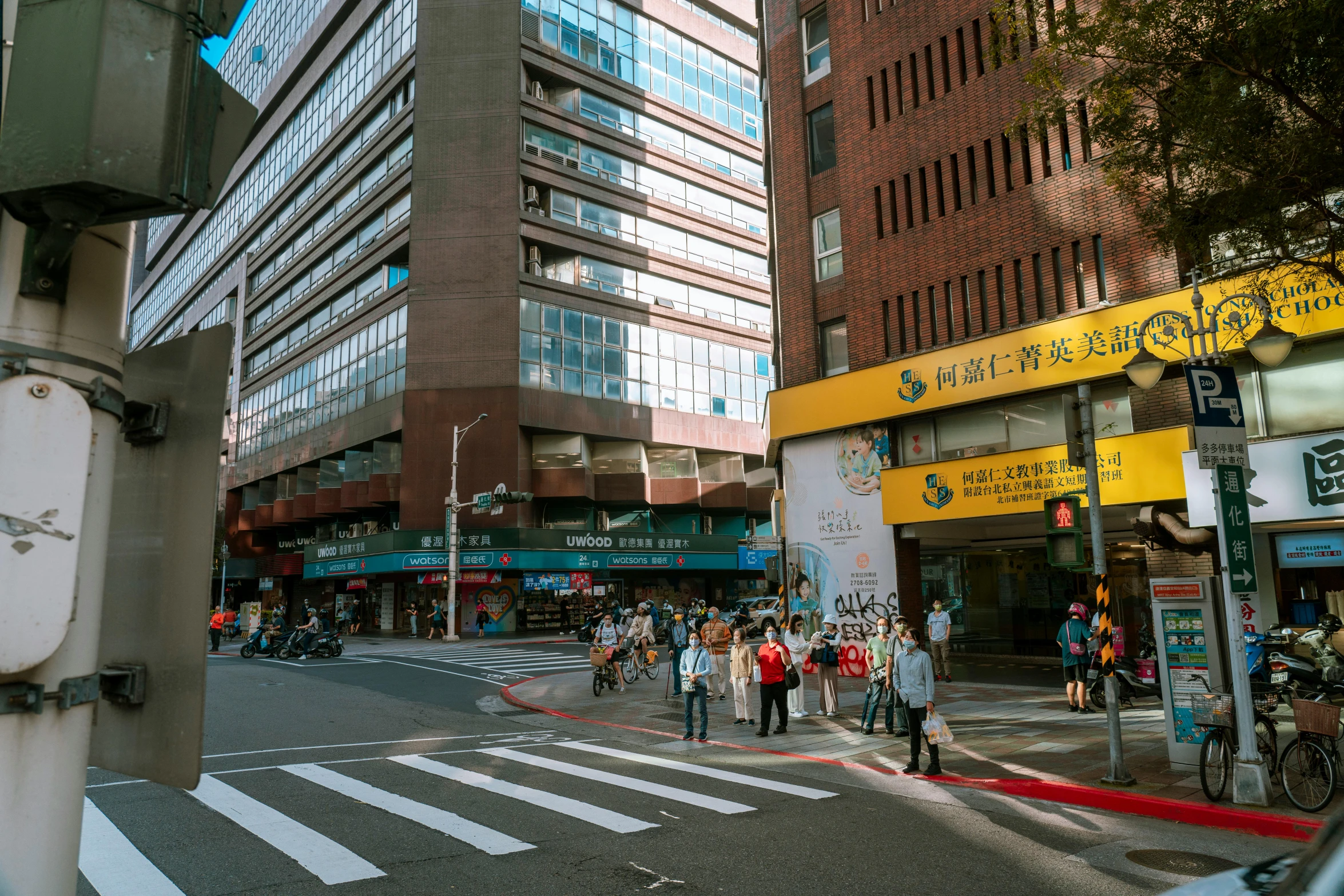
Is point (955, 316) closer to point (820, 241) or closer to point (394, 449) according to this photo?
point (820, 241)

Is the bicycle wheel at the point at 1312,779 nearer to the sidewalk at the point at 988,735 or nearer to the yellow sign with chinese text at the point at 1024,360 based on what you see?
the sidewalk at the point at 988,735

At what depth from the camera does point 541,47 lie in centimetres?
4931

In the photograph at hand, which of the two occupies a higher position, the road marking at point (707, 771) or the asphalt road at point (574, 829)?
the asphalt road at point (574, 829)

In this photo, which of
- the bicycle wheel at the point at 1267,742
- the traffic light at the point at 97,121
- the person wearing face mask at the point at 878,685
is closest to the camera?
the traffic light at the point at 97,121

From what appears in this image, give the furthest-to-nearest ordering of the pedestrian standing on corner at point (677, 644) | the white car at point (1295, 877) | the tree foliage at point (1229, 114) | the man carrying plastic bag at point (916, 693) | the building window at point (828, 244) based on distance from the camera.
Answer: the building window at point (828, 244)
the pedestrian standing on corner at point (677, 644)
the man carrying plastic bag at point (916, 693)
the tree foliage at point (1229, 114)
the white car at point (1295, 877)

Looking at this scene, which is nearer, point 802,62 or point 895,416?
point 895,416

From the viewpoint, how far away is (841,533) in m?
24.4

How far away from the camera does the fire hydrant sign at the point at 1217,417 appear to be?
10.1m

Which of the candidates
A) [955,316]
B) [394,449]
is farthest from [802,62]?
[394,449]

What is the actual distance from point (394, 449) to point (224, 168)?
160ft

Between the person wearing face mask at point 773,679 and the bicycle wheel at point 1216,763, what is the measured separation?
6408mm

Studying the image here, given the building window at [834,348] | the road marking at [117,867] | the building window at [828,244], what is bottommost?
the road marking at [117,867]

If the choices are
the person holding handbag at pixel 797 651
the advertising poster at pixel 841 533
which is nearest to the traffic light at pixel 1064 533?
the person holding handbag at pixel 797 651

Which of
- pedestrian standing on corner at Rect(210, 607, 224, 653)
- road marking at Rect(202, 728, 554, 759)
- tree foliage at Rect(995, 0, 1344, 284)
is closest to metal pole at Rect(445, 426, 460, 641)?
pedestrian standing on corner at Rect(210, 607, 224, 653)
